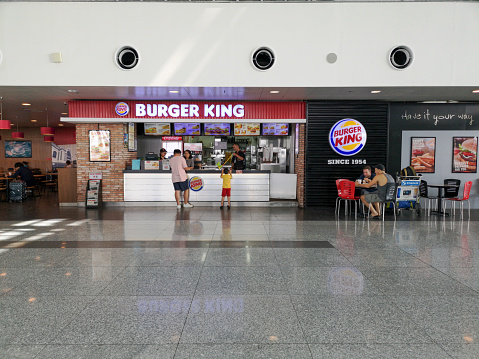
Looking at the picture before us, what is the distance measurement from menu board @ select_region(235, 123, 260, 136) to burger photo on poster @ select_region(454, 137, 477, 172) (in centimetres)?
582

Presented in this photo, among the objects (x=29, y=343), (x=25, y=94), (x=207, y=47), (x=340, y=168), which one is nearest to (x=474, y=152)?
(x=340, y=168)

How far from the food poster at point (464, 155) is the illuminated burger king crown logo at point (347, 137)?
2804mm

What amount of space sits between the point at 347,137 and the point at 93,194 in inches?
288

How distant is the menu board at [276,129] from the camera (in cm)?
1153

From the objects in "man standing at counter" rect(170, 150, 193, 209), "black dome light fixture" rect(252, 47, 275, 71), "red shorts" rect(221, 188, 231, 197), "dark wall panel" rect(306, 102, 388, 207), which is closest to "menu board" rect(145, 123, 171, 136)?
"man standing at counter" rect(170, 150, 193, 209)

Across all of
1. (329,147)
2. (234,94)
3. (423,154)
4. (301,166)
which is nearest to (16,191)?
(234,94)

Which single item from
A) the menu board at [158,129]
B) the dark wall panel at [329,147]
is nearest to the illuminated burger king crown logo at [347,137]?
the dark wall panel at [329,147]

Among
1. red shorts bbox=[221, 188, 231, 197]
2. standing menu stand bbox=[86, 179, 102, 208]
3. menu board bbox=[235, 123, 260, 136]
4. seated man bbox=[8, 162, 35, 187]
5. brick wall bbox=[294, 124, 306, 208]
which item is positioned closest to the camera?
red shorts bbox=[221, 188, 231, 197]

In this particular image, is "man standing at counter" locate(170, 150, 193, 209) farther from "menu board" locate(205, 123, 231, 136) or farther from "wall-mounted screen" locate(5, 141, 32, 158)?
"wall-mounted screen" locate(5, 141, 32, 158)

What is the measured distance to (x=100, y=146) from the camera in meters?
10.6

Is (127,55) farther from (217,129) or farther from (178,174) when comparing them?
(217,129)

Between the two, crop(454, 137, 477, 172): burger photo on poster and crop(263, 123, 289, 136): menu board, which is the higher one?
crop(263, 123, 289, 136): menu board

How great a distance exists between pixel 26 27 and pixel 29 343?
309 inches

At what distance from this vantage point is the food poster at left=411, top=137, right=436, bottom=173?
424 inches
